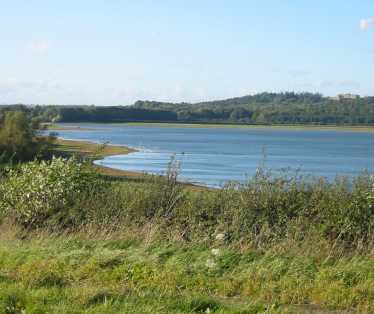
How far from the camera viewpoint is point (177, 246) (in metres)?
7.77

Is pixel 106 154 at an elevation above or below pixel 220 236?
below

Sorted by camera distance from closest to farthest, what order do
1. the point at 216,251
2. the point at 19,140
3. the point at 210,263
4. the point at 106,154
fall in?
the point at 210,263
the point at 216,251
the point at 19,140
the point at 106,154

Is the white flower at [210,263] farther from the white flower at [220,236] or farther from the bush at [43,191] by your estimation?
the bush at [43,191]

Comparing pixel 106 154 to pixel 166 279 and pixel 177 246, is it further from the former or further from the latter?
pixel 166 279

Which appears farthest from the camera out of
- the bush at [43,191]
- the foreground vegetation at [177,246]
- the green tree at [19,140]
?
the green tree at [19,140]

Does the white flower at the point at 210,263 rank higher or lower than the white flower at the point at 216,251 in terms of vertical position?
lower

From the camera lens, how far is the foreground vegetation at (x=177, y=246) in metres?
5.69

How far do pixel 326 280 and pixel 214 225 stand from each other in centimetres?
272

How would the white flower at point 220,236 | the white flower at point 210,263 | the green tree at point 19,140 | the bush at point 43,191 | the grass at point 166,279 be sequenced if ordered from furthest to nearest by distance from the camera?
the green tree at point 19,140 < the bush at point 43,191 < the white flower at point 220,236 < the white flower at point 210,263 < the grass at point 166,279

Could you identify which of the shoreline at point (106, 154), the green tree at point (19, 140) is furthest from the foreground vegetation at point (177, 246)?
the green tree at point (19, 140)

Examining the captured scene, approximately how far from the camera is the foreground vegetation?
5.69m

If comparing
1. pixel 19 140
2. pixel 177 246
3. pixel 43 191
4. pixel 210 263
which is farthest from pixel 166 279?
pixel 19 140

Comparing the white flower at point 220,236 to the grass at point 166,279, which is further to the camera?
the white flower at point 220,236

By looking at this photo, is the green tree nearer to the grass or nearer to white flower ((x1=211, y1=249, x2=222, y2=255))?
the grass
